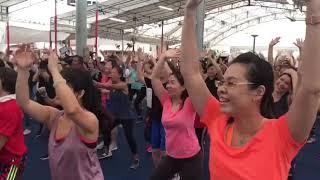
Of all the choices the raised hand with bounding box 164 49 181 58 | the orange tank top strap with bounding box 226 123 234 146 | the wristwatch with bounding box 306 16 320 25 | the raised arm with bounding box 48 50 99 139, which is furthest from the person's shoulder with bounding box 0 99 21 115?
the wristwatch with bounding box 306 16 320 25

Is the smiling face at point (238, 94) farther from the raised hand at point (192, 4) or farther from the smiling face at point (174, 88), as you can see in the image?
the smiling face at point (174, 88)

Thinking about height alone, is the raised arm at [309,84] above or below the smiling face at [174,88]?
above

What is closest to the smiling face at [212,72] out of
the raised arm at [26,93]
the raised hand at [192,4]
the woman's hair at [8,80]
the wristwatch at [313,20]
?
the woman's hair at [8,80]

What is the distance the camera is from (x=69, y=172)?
8.31 ft

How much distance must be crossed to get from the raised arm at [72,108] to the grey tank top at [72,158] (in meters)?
0.09

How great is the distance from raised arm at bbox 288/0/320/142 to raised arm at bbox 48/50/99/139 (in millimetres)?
1171

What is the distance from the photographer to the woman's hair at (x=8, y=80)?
314cm

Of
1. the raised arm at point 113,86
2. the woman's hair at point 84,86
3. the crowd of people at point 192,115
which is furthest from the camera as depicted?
the raised arm at point 113,86

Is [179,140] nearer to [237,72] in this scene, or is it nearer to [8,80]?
[8,80]

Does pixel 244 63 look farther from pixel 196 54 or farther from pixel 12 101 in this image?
pixel 12 101

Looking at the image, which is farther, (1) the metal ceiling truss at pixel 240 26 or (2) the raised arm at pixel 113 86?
(1) the metal ceiling truss at pixel 240 26


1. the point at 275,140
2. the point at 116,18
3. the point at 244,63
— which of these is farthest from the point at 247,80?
the point at 116,18

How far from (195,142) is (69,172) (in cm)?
163

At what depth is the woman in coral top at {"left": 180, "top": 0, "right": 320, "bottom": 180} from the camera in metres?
1.52
